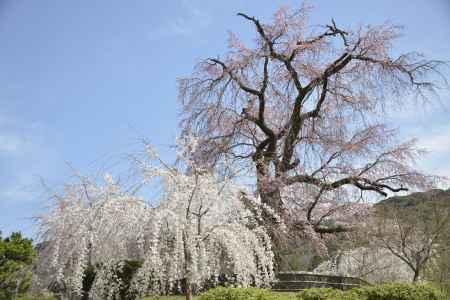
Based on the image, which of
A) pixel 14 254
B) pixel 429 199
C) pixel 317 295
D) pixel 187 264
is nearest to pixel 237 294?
pixel 187 264

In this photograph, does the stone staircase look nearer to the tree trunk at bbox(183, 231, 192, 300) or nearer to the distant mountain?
the tree trunk at bbox(183, 231, 192, 300)

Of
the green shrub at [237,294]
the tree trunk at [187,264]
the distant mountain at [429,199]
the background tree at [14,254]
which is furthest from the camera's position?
the background tree at [14,254]

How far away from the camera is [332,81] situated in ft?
58.4

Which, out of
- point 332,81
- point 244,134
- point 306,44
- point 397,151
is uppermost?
point 306,44

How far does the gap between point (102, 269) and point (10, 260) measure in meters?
16.0

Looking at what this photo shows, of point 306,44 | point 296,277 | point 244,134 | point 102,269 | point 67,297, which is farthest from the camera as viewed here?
point 244,134

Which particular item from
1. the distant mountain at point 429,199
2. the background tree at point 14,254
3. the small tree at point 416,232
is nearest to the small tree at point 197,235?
the small tree at point 416,232

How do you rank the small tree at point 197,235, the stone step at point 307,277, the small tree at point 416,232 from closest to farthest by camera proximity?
1. the small tree at point 197,235
2. the stone step at point 307,277
3. the small tree at point 416,232

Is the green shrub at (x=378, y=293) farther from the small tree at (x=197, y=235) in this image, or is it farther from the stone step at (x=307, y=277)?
the stone step at (x=307, y=277)

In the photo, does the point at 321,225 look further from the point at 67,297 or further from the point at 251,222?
the point at 67,297

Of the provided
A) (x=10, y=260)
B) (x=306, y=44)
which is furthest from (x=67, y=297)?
(x=10, y=260)

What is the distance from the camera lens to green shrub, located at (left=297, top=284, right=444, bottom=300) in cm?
1044

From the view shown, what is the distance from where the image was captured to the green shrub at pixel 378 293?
1044 cm

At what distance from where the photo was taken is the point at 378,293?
434 inches
